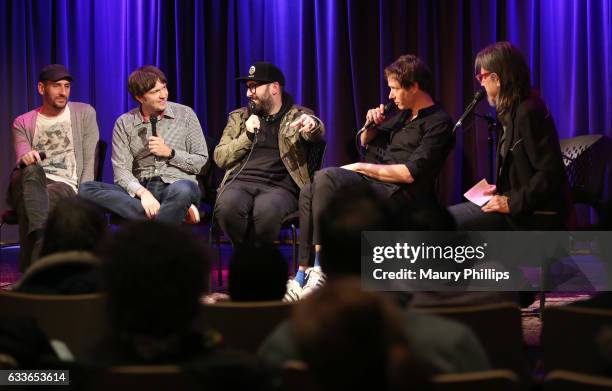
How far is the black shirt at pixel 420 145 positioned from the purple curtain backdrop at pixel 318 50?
59cm

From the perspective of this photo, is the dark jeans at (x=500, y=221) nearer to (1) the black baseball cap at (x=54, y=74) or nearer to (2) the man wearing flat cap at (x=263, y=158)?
(2) the man wearing flat cap at (x=263, y=158)

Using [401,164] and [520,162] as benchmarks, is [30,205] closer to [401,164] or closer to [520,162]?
[401,164]

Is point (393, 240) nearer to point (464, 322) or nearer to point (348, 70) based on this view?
point (464, 322)

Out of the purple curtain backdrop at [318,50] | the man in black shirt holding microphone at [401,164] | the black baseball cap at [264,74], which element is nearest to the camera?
the man in black shirt holding microphone at [401,164]

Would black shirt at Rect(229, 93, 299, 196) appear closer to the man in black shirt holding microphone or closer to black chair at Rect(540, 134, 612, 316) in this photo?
the man in black shirt holding microphone

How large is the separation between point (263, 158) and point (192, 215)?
1.76 ft

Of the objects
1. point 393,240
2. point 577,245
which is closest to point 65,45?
point 577,245

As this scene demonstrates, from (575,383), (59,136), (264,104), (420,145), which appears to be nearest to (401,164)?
(420,145)

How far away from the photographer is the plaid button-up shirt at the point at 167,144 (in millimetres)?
4805

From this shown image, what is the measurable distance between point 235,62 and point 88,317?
4.04 m

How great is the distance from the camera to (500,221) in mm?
3662

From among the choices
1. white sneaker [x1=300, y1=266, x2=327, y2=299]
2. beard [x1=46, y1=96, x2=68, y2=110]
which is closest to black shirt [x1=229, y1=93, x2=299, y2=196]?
white sneaker [x1=300, y1=266, x2=327, y2=299]

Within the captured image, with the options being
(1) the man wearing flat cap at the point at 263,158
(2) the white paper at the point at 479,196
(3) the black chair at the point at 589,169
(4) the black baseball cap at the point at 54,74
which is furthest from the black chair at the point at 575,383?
(4) the black baseball cap at the point at 54,74

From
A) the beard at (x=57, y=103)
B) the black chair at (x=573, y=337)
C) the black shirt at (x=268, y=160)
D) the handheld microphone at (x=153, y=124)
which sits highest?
the beard at (x=57, y=103)
